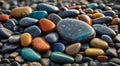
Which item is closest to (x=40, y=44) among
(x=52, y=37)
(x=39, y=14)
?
(x=52, y=37)

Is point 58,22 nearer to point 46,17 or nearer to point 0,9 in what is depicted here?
point 46,17

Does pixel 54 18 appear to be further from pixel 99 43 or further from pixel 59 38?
pixel 99 43

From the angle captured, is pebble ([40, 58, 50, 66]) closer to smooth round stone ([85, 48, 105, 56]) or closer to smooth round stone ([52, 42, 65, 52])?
smooth round stone ([52, 42, 65, 52])

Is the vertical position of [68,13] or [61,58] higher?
[68,13]

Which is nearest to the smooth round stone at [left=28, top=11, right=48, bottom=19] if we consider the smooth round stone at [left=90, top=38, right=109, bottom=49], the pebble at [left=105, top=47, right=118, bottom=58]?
the smooth round stone at [left=90, top=38, right=109, bottom=49]

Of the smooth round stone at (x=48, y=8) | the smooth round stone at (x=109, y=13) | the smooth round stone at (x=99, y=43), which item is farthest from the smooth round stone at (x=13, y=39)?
the smooth round stone at (x=109, y=13)

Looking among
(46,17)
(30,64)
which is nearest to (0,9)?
(46,17)

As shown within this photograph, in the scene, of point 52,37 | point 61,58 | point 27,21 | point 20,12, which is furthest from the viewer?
point 20,12
